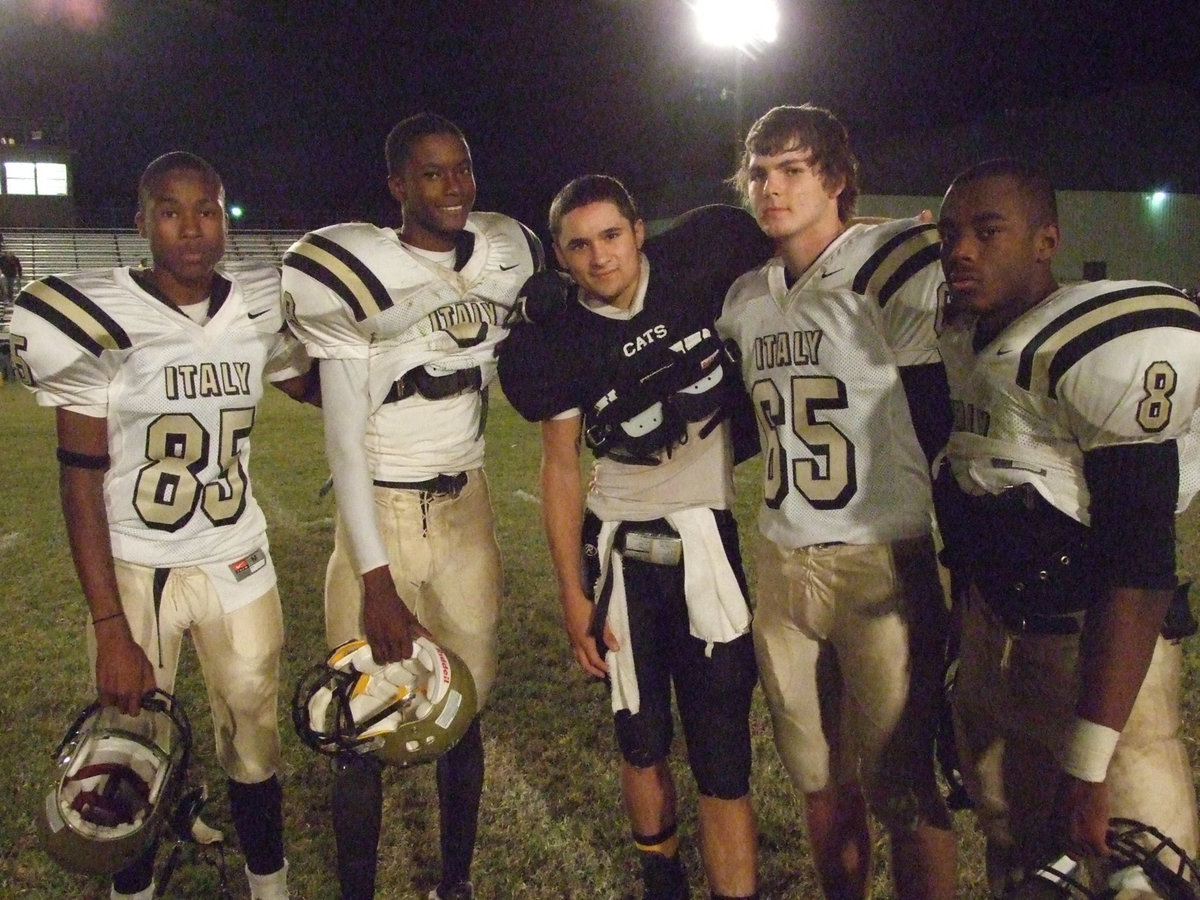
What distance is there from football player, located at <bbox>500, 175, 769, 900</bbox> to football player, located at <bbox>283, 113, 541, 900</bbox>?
21 centimetres

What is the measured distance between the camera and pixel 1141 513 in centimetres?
161

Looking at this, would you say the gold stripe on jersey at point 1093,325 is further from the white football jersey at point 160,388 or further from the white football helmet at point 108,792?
the white football helmet at point 108,792

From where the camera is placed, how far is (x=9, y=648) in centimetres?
445

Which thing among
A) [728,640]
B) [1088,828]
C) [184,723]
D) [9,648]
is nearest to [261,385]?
[184,723]

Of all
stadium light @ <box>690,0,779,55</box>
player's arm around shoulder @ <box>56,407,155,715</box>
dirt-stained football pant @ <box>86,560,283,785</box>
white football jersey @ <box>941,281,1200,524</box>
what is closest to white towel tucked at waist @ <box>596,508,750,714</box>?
white football jersey @ <box>941,281,1200,524</box>

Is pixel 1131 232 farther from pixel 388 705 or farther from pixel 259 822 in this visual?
pixel 259 822

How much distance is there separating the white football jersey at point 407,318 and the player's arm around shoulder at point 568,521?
292 millimetres

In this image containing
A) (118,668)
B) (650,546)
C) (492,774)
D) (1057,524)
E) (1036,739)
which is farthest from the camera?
(492,774)

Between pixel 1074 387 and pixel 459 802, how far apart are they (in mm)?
1872

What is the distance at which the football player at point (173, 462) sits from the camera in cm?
222

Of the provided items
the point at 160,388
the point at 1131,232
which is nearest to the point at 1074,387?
the point at 160,388

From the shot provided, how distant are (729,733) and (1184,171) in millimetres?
28637

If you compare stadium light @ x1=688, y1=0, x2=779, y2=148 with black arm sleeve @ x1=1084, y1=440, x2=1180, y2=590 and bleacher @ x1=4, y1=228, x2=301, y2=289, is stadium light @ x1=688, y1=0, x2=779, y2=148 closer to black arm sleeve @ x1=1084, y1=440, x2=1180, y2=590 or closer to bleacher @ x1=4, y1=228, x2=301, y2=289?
black arm sleeve @ x1=1084, y1=440, x2=1180, y2=590

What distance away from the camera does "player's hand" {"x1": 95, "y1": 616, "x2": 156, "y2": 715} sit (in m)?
2.20
